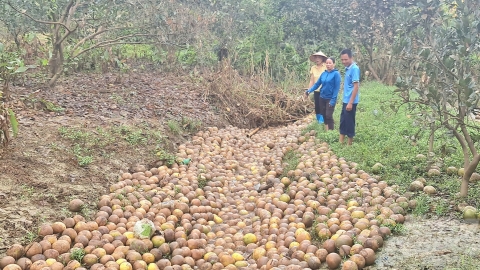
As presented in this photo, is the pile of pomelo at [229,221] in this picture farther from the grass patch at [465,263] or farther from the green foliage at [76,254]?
the grass patch at [465,263]

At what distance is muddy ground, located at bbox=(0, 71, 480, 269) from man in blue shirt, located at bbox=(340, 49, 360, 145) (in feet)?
7.80

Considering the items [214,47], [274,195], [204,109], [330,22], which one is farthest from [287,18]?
[274,195]

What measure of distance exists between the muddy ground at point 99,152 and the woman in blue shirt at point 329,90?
1901mm

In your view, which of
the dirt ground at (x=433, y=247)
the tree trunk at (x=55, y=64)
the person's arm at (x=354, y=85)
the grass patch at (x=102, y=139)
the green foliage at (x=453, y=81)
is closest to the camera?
the dirt ground at (x=433, y=247)

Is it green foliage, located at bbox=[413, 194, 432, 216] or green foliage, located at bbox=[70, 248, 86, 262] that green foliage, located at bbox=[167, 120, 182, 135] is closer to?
green foliage, located at bbox=[70, 248, 86, 262]

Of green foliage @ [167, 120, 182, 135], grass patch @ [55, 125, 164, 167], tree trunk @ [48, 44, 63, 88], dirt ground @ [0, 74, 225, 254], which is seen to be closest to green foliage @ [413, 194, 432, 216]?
dirt ground @ [0, 74, 225, 254]

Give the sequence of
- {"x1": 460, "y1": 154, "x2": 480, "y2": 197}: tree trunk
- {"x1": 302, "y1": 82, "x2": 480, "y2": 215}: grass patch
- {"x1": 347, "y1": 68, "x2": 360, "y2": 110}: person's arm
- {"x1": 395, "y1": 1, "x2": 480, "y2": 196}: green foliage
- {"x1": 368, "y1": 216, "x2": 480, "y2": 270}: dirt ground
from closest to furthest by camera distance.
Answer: {"x1": 368, "y1": 216, "x2": 480, "y2": 270}: dirt ground < {"x1": 395, "y1": 1, "x2": 480, "y2": 196}: green foliage < {"x1": 460, "y1": 154, "x2": 480, "y2": 197}: tree trunk < {"x1": 302, "y1": 82, "x2": 480, "y2": 215}: grass patch < {"x1": 347, "y1": 68, "x2": 360, "y2": 110}: person's arm

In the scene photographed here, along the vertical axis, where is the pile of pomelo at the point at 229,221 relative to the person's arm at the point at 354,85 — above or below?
below

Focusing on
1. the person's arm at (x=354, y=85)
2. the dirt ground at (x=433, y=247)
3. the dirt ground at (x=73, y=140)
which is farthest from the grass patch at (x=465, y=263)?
the person's arm at (x=354, y=85)

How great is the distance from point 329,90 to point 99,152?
3665 millimetres

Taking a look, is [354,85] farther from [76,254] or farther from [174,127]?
[76,254]

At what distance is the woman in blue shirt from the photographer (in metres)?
6.71

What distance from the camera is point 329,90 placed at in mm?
6836

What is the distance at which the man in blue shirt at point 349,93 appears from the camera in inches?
→ 227
